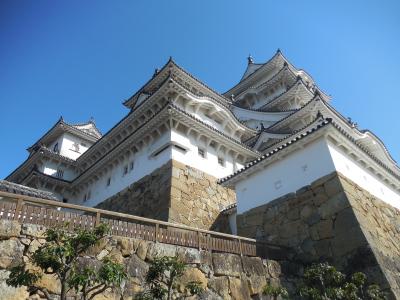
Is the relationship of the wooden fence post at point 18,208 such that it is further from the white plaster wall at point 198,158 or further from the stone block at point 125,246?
the white plaster wall at point 198,158

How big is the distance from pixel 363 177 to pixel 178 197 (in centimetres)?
830

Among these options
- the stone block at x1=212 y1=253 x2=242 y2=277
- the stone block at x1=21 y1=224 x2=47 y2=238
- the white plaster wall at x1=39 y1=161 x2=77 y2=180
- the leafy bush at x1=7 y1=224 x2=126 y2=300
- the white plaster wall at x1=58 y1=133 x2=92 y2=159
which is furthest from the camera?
the white plaster wall at x1=58 y1=133 x2=92 y2=159

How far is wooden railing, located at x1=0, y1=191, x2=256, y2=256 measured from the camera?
25.0 feet

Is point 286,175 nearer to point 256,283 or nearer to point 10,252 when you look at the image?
point 256,283

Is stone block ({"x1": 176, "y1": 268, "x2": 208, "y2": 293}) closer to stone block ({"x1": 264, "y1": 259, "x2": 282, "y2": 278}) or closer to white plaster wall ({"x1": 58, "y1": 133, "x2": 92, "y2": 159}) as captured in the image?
stone block ({"x1": 264, "y1": 259, "x2": 282, "y2": 278})

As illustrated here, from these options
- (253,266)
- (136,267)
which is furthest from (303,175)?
(136,267)

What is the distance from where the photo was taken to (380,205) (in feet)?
44.7

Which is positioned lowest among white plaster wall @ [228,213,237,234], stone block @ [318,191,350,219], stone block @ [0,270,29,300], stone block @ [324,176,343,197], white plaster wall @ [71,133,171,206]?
stone block @ [0,270,29,300]

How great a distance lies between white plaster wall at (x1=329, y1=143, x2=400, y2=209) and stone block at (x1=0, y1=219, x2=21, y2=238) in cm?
1022

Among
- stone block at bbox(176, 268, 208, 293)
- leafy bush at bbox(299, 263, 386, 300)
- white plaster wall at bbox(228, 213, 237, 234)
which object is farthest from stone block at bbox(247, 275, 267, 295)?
white plaster wall at bbox(228, 213, 237, 234)

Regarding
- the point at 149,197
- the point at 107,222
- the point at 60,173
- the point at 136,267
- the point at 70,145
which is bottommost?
the point at 136,267

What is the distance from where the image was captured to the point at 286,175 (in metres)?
13.3

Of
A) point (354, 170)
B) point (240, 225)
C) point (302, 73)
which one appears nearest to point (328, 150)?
point (354, 170)

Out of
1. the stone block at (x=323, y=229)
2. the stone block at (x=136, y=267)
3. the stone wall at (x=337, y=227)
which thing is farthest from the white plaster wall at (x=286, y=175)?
the stone block at (x=136, y=267)
